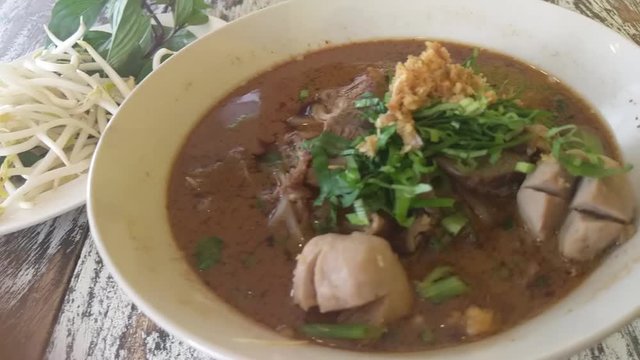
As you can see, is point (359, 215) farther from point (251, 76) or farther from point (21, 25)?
point (21, 25)

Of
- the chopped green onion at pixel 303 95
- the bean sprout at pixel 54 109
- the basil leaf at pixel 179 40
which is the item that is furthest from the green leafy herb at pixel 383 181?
the basil leaf at pixel 179 40

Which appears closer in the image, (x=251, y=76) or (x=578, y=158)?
(x=578, y=158)

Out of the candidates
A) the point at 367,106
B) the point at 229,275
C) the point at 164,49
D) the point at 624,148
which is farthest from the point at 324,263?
the point at 164,49

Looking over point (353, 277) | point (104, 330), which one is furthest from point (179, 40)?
point (353, 277)

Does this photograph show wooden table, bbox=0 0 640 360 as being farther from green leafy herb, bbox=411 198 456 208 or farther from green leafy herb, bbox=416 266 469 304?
green leafy herb, bbox=411 198 456 208

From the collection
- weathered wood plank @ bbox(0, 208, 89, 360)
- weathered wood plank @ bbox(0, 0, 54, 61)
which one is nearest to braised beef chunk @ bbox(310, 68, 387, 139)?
weathered wood plank @ bbox(0, 208, 89, 360)

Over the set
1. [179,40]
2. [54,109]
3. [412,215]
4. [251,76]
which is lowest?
[54,109]

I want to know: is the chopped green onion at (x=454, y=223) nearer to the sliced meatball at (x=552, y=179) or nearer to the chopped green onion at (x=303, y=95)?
the sliced meatball at (x=552, y=179)
